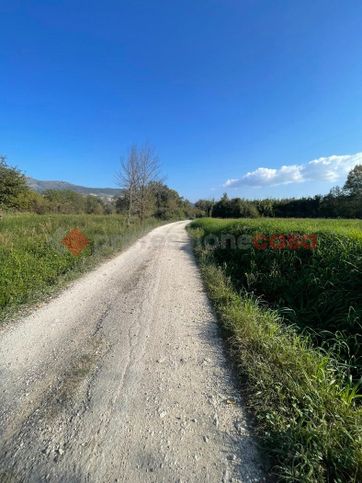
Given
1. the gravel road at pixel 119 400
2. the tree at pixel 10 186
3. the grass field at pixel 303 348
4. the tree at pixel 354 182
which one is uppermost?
the tree at pixel 354 182

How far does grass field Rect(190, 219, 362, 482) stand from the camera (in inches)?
69.6

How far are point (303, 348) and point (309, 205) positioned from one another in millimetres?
46709

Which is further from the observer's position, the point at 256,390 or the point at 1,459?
the point at 256,390

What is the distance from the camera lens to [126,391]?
2.49 m

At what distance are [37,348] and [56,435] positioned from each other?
163 cm

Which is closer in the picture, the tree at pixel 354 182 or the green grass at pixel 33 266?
the green grass at pixel 33 266

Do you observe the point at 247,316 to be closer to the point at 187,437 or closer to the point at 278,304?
the point at 278,304

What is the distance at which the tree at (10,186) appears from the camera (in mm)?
21547

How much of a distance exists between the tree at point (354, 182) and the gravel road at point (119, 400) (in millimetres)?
42516

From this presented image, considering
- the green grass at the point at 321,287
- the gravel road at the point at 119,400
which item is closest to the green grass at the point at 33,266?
the gravel road at the point at 119,400

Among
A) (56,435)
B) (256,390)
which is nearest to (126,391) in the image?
(56,435)

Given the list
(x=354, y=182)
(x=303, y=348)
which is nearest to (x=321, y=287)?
(x=303, y=348)

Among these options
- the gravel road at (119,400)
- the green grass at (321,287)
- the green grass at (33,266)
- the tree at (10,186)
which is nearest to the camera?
the gravel road at (119,400)

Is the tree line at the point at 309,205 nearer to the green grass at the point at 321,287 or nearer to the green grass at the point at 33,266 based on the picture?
the green grass at the point at 321,287
